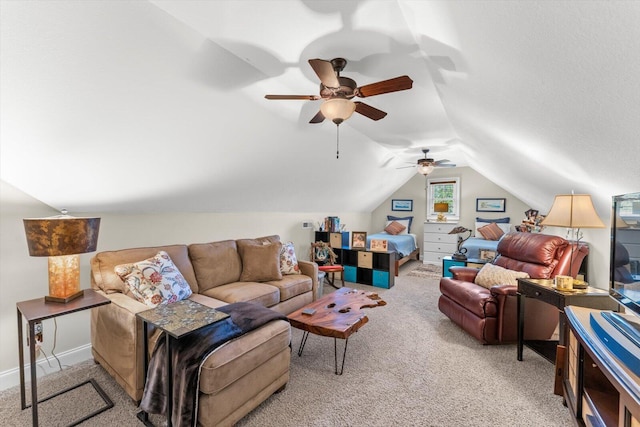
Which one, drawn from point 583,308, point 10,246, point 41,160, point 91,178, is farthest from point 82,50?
point 583,308

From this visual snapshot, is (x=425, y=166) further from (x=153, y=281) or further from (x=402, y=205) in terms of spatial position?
(x=153, y=281)

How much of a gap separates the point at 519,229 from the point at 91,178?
653 centimetres

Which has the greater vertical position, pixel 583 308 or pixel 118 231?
pixel 118 231

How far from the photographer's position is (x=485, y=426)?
1.78 m

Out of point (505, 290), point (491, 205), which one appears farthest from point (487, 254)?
point (505, 290)

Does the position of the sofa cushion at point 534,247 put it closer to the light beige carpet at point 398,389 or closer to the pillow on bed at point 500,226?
the light beige carpet at point 398,389

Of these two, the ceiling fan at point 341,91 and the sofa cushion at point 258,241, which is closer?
the ceiling fan at point 341,91

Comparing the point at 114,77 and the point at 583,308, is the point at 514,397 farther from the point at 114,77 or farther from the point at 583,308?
the point at 114,77

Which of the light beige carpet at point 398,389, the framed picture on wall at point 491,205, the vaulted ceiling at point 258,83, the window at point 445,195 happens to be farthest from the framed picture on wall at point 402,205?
the light beige carpet at point 398,389

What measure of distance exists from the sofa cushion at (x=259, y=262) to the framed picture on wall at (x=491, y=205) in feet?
17.5

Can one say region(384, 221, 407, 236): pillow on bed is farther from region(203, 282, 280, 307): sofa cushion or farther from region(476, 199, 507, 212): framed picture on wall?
region(203, 282, 280, 307): sofa cushion

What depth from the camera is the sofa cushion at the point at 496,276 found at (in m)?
2.90

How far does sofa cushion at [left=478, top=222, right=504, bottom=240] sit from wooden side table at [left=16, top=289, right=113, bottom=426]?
21.5 feet

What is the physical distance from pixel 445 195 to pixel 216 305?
6.28 metres
